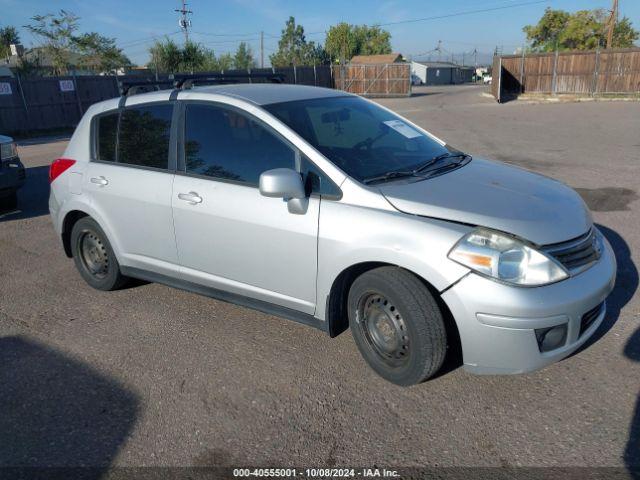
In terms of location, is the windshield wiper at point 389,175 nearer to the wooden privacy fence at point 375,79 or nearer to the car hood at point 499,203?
the car hood at point 499,203

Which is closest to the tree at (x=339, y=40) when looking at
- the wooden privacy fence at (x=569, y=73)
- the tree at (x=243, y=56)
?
the tree at (x=243, y=56)

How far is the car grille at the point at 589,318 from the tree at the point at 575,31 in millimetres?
55402

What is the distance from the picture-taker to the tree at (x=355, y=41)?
89.6 meters

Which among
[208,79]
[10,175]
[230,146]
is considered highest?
[208,79]

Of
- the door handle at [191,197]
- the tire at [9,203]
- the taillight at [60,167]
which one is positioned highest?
the taillight at [60,167]

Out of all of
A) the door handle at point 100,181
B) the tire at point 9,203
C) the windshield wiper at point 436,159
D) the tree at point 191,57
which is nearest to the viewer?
the windshield wiper at point 436,159

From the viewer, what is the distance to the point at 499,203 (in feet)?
10.1

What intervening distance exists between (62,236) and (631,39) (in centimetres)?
7203

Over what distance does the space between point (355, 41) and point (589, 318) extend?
320 feet

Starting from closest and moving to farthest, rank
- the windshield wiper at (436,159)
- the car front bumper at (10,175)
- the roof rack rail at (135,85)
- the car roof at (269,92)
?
the windshield wiper at (436,159) → the car roof at (269,92) → the roof rack rail at (135,85) → the car front bumper at (10,175)

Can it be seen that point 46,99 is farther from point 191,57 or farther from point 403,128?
point 403,128

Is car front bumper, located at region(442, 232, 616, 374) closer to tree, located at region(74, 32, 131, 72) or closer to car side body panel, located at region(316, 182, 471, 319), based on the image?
car side body panel, located at region(316, 182, 471, 319)

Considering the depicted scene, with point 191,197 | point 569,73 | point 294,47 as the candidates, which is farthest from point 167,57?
point 294,47

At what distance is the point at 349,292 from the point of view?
10.8ft
